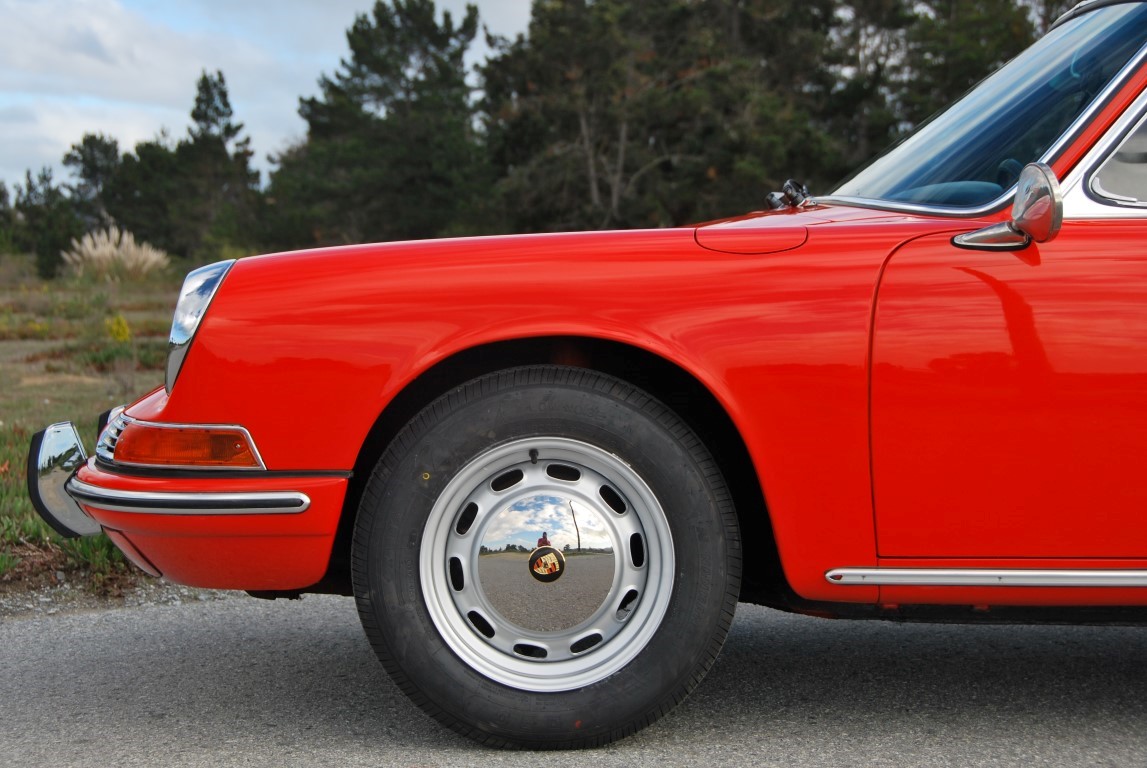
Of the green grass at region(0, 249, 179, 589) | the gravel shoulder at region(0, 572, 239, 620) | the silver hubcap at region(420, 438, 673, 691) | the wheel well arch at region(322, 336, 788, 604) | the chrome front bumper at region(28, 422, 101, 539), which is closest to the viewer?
the silver hubcap at region(420, 438, 673, 691)

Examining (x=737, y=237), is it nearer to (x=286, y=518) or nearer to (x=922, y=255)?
(x=922, y=255)

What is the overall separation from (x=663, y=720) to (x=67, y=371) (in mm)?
8058

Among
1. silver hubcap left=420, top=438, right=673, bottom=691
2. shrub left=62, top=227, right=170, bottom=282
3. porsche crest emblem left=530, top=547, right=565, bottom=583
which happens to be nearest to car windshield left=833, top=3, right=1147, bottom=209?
silver hubcap left=420, top=438, right=673, bottom=691

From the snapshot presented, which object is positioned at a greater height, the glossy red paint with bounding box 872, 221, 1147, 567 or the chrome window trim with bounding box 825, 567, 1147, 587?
the glossy red paint with bounding box 872, 221, 1147, 567

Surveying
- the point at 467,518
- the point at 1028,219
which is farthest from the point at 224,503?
the point at 1028,219

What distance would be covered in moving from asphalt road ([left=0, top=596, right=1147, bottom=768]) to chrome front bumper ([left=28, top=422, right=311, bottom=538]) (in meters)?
0.49

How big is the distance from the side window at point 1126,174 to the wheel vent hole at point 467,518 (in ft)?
4.90

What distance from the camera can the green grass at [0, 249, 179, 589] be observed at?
13.7 ft

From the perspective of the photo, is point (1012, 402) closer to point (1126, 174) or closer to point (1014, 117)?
point (1126, 174)

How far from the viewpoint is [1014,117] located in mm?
2803

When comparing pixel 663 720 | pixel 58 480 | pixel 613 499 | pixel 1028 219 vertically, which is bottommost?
pixel 663 720

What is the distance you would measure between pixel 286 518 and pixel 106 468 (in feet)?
1.55

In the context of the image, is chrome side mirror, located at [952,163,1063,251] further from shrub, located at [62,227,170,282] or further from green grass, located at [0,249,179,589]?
shrub, located at [62,227,170,282]

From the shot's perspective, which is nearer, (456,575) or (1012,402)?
(1012,402)
